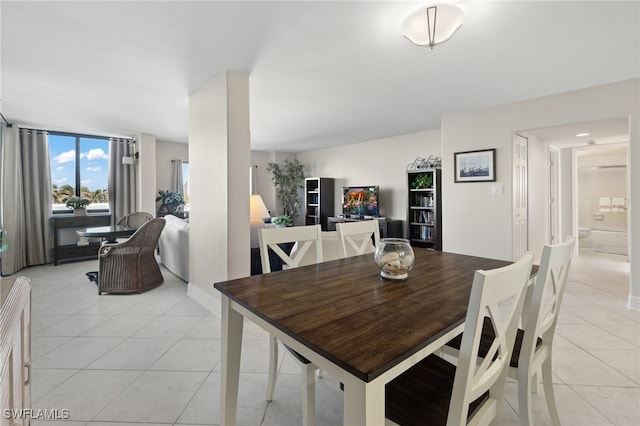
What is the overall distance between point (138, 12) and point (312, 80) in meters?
1.57

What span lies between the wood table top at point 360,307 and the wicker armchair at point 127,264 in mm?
2805

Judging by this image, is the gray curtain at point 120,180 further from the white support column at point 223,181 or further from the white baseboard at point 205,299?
the white support column at point 223,181

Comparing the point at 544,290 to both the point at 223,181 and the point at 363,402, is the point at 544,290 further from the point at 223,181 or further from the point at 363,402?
the point at 223,181

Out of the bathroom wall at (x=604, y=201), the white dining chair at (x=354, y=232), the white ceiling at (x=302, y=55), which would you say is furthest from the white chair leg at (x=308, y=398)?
the bathroom wall at (x=604, y=201)

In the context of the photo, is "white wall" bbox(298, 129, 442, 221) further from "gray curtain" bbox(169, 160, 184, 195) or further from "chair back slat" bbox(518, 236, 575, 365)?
"chair back slat" bbox(518, 236, 575, 365)

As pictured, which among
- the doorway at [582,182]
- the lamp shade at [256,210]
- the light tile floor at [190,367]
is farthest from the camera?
the doorway at [582,182]

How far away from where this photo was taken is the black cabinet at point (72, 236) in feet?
16.0

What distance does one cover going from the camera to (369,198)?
609 centimetres

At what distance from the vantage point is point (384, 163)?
6254 mm

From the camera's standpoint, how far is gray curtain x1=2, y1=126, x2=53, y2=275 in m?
4.43

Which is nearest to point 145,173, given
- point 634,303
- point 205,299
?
point 205,299

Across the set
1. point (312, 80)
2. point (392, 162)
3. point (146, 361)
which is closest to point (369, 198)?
point (392, 162)

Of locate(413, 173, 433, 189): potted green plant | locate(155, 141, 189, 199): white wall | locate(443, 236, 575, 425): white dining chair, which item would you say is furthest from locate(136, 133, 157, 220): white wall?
locate(443, 236, 575, 425): white dining chair

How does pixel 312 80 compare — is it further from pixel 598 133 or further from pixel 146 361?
pixel 598 133
